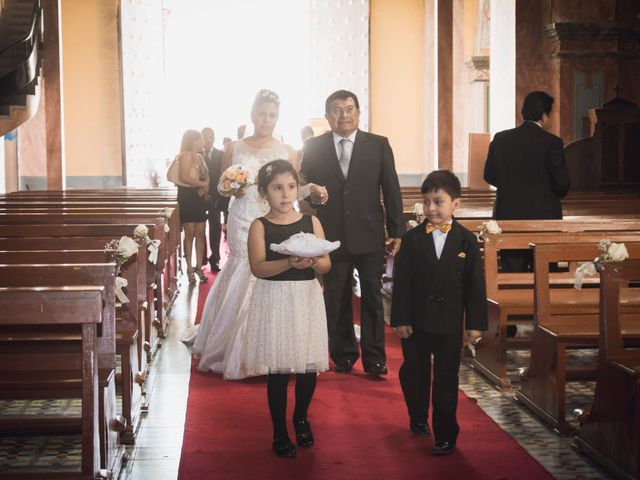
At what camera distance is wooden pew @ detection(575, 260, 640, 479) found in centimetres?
424

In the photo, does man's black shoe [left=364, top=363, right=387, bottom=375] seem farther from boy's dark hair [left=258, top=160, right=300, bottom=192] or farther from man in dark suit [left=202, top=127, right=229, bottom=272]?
man in dark suit [left=202, top=127, right=229, bottom=272]

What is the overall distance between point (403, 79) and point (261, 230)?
Answer: 1738 cm

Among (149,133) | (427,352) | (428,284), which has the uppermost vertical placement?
(149,133)

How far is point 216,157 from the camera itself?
12.5 metres

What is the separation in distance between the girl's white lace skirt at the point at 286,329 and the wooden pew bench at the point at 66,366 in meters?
0.67

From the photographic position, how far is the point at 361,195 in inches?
257

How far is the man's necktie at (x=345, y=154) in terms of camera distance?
655cm

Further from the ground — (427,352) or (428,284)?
(428,284)

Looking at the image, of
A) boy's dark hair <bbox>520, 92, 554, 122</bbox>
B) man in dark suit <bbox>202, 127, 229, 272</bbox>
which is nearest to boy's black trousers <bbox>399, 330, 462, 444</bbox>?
boy's dark hair <bbox>520, 92, 554, 122</bbox>

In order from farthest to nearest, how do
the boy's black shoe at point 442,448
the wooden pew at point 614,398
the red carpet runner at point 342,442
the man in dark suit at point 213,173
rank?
the man in dark suit at point 213,173 < the boy's black shoe at point 442,448 < the red carpet runner at point 342,442 < the wooden pew at point 614,398

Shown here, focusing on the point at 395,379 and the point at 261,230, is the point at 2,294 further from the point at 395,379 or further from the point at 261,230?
the point at 395,379

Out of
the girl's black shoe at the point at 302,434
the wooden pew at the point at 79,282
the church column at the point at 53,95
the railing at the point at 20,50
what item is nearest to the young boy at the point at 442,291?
the girl's black shoe at the point at 302,434

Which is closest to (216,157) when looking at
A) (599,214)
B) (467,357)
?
(599,214)

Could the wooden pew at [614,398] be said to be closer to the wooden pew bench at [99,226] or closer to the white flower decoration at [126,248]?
the white flower decoration at [126,248]
